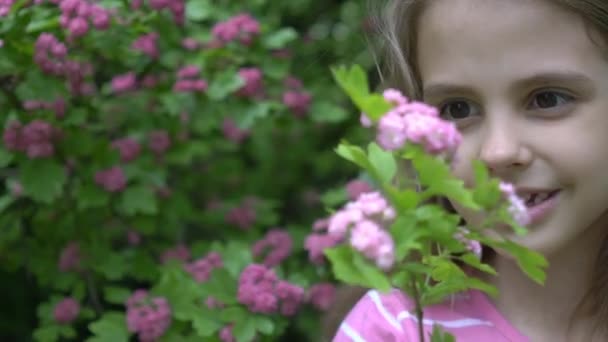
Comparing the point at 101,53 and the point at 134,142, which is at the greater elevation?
the point at 101,53

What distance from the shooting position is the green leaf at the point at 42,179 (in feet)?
6.51

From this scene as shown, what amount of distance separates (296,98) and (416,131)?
4.43 ft

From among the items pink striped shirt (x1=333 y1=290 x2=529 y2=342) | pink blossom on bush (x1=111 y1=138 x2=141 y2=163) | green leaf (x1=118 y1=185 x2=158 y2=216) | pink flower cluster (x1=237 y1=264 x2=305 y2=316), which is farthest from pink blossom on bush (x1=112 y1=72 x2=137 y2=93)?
pink striped shirt (x1=333 y1=290 x2=529 y2=342)

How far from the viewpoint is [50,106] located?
2.00 m

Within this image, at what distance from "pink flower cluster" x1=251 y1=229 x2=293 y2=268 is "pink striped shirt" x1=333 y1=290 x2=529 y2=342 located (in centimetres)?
52

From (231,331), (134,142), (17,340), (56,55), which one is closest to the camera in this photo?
(231,331)

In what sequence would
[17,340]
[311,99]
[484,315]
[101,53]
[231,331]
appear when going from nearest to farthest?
[484,315]
[231,331]
[101,53]
[311,99]
[17,340]

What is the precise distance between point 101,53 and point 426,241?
1.18 metres

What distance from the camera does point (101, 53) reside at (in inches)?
80.4

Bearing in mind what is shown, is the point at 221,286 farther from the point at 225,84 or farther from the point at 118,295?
the point at 225,84

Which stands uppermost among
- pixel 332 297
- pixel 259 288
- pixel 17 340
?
pixel 259 288

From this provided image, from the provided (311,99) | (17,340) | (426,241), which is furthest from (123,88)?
(426,241)

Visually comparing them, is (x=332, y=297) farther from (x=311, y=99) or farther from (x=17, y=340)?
(x=17, y=340)

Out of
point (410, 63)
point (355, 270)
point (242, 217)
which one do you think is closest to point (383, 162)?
point (355, 270)
